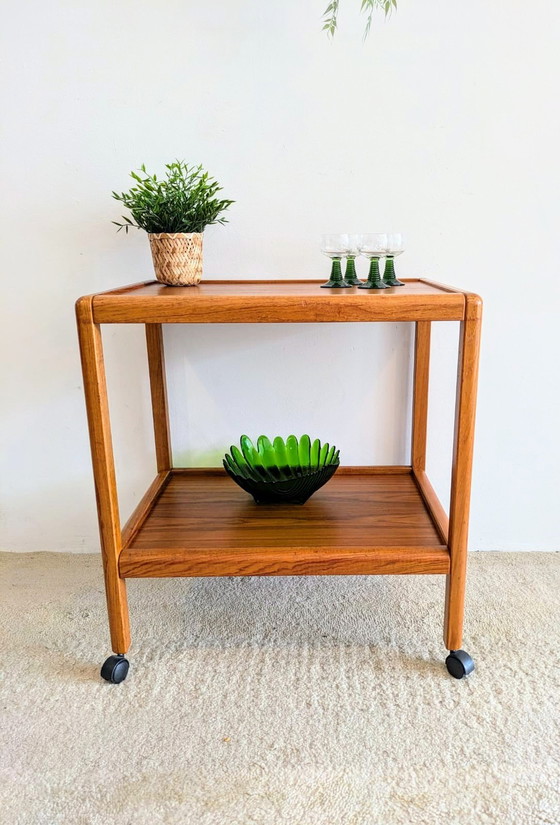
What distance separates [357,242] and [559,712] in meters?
0.81

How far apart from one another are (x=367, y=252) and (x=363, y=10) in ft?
1.58

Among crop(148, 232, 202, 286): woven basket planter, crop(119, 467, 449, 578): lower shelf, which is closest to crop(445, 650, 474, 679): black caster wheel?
crop(119, 467, 449, 578): lower shelf

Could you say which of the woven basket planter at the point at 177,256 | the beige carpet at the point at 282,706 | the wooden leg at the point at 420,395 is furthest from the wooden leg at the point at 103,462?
the wooden leg at the point at 420,395

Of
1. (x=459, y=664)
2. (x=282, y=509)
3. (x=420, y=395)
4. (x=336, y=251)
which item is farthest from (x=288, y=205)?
(x=459, y=664)

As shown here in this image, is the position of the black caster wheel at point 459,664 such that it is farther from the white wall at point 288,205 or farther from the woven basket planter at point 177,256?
the woven basket planter at point 177,256

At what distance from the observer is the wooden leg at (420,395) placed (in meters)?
1.25

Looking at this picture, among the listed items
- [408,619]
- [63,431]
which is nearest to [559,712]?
[408,619]

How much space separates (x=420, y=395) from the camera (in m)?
1.29

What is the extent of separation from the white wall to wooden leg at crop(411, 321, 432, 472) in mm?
57

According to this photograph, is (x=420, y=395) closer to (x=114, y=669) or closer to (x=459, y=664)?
(x=459, y=664)

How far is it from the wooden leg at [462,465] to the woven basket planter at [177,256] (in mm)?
476

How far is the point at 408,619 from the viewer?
115 centimetres

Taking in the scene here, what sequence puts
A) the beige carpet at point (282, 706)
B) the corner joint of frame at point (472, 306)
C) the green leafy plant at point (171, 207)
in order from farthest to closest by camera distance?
the green leafy plant at point (171, 207) < the corner joint of frame at point (472, 306) < the beige carpet at point (282, 706)

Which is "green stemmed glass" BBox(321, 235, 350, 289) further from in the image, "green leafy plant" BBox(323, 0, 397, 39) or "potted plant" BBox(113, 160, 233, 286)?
"green leafy plant" BBox(323, 0, 397, 39)
